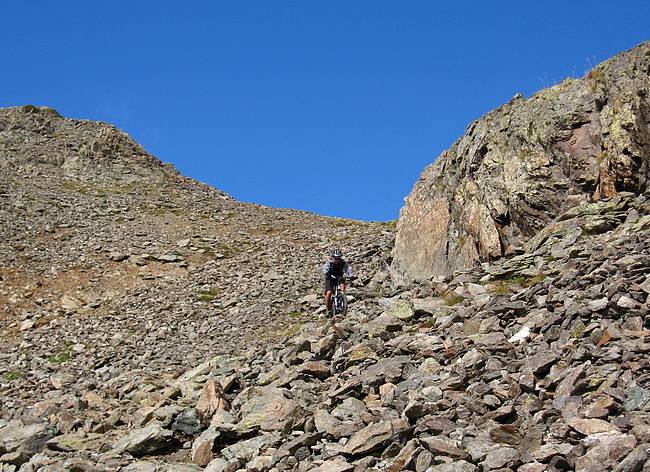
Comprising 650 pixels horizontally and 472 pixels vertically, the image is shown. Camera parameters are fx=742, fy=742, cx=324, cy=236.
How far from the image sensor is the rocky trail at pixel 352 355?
36.0 ft

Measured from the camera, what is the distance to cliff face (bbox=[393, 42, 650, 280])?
19.8 m

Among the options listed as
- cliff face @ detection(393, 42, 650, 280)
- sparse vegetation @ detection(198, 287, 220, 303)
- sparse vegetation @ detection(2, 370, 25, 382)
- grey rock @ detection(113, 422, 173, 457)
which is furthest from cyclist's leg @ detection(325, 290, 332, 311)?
sparse vegetation @ detection(2, 370, 25, 382)

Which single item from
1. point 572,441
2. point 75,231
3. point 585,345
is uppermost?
point 75,231

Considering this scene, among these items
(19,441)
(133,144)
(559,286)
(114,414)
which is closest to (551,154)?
(559,286)

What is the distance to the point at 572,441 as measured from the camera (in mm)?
9773

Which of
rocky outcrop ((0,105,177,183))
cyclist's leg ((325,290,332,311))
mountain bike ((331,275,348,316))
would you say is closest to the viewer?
mountain bike ((331,275,348,316))

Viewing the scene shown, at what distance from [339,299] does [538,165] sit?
23.2 ft

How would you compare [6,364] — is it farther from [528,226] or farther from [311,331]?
[528,226]

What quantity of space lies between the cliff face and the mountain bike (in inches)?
104

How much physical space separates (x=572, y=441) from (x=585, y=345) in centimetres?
288

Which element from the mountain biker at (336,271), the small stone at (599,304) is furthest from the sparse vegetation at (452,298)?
the small stone at (599,304)

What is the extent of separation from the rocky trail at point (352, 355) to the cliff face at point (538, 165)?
5.3 inches

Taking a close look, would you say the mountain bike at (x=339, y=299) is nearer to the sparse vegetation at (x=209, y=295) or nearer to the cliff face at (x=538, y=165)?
the cliff face at (x=538, y=165)

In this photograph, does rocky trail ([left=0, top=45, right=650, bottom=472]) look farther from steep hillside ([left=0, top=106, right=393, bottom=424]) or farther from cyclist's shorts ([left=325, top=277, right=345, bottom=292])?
cyclist's shorts ([left=325, top=277, right=345, bottom=292])
